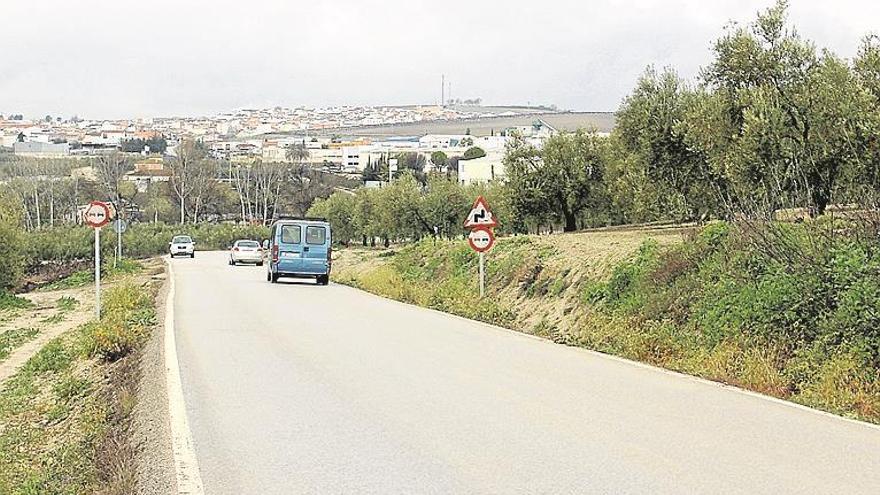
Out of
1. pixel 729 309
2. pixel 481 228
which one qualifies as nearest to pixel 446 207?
pixel 481 228

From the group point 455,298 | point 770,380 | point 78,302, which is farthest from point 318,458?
point 78,302

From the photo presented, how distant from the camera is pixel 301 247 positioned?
35.7 metres

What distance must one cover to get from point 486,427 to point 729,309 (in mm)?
6322

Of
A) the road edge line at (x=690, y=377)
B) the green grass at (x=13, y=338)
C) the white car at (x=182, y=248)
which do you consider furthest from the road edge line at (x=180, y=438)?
the white car at (x=182, y=248)

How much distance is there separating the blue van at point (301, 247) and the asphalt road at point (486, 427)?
18937mm

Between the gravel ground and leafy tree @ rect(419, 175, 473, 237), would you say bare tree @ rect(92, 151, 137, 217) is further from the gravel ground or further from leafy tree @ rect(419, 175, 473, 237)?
the gravel ground

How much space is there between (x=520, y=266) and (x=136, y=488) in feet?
57.4

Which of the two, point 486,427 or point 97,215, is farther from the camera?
point 97,215

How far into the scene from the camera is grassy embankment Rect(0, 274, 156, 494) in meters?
9.88

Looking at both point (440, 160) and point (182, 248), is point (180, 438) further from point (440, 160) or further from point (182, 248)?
point (440, 160)

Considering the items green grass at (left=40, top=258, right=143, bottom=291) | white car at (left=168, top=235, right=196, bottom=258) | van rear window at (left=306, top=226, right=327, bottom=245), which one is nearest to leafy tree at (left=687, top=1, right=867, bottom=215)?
van rear window at (left=306, top=226, right=327, bottom=245)

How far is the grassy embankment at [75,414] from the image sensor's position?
32.4ft

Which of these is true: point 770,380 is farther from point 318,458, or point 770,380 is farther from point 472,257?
point 472,257

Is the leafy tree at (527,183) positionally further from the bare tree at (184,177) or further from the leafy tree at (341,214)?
the bare tree at (184,177)
